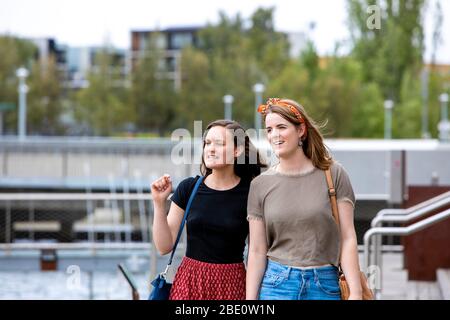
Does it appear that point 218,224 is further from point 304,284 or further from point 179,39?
point 179,39

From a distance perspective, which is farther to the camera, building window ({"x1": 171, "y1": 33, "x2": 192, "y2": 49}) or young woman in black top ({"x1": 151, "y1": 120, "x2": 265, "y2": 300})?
building window ({"x1": 171, "y1": 33, "x2": 192, "y2": 49})

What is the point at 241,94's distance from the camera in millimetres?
44719

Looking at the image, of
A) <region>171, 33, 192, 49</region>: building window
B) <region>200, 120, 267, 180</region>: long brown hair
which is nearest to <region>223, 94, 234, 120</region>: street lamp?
<region>200, 120, 267, 180</region>: long brown hair

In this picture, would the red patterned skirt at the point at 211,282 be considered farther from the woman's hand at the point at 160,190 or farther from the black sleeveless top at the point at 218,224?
the woman's hand at the point at 160,190

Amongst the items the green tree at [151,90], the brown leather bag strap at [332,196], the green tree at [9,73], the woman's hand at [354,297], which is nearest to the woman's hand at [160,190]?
the brown leather bag strap at [332,196]

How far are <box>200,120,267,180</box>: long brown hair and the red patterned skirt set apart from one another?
35 cm

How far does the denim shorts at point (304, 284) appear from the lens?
3.26 meters

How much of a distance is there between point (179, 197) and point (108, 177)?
27510 mm

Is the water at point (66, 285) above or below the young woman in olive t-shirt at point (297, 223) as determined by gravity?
below

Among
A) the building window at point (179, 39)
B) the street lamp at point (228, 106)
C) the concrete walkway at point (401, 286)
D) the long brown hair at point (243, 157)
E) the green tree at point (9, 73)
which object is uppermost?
the building window at point (179, 39)

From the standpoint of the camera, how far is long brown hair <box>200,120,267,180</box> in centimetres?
356

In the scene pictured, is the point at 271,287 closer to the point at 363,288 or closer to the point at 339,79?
the point at 363,288

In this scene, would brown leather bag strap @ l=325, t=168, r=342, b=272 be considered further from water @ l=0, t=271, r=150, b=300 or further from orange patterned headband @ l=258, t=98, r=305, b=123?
water @ l=0, t=271, r=150, b=300

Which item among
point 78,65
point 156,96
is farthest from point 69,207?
point 78,65
